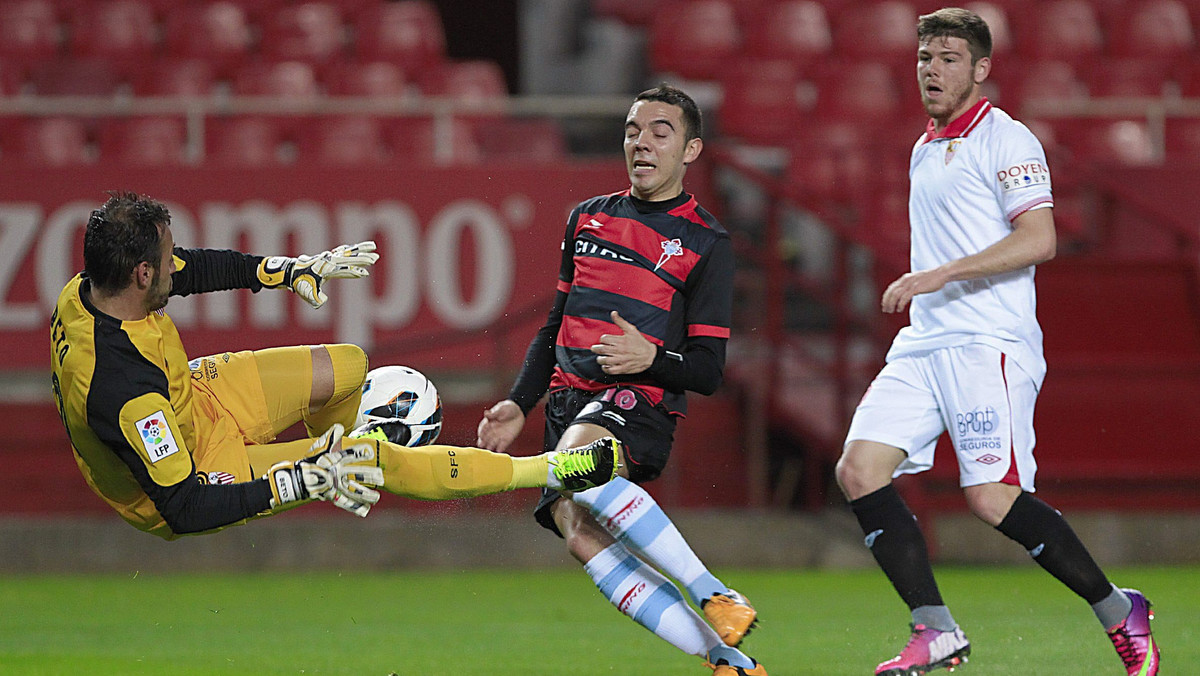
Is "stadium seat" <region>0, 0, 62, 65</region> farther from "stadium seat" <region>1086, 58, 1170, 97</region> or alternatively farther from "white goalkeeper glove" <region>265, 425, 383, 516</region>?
"white goalkeeper glove" <region>265, 425, 383, 516</region>

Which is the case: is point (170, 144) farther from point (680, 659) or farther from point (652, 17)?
point (680, 659)

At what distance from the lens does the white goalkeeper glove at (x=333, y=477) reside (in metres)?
4.36

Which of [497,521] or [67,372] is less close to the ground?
[67,372]

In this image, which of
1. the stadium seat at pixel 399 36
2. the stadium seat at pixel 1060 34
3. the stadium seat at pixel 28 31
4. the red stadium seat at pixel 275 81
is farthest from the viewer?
the stadium seat at pixel 1060 34

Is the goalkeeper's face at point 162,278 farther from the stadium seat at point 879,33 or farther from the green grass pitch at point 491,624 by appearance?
the stadium seat at point 879,33

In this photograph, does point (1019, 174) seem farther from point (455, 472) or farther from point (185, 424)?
point (185, 424)

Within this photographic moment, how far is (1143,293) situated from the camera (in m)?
10.1

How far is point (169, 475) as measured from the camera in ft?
14.3

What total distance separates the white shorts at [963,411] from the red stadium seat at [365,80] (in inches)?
296

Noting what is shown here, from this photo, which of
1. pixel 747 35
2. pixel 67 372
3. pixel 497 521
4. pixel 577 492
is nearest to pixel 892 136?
pixel 747 35

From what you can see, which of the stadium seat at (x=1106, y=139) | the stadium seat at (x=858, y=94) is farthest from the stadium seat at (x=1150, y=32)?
the stadium seat at (x=858, y=94)

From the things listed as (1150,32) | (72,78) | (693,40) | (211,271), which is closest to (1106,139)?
(1150,32)

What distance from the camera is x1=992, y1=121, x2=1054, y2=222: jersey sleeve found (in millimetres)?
5016

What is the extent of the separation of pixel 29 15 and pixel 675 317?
9032mm
